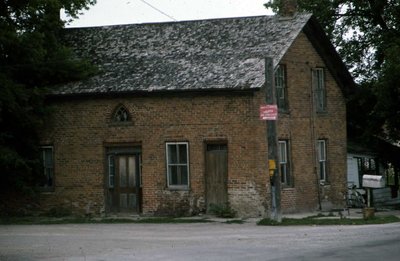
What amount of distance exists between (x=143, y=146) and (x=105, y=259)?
1344cm

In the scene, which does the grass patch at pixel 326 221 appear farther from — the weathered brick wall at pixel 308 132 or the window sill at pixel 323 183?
the window sill at pixel 323 183

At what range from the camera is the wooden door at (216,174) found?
28.5 meters

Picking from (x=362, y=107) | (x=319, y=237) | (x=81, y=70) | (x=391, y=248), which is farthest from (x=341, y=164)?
(x=391, y=248)

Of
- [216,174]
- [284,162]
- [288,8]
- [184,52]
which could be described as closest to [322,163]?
[284,162]

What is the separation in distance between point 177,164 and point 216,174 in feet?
4.69

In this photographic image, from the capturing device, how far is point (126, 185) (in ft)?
98.8

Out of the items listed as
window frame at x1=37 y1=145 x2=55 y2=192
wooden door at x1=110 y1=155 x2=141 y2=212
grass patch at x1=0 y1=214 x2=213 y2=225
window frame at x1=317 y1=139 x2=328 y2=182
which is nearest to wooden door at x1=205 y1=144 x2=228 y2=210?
grass patch at x1=0 y1=214 x2=213 y2=225

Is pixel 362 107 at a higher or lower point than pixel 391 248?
higher

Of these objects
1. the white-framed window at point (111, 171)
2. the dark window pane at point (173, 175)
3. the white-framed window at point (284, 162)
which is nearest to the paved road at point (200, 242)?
the dark window pane at point (173, 175)

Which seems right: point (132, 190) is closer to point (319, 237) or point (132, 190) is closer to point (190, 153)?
point (190, 153)

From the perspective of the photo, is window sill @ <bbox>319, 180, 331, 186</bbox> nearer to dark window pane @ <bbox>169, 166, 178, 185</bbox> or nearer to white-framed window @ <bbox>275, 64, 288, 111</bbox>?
white-framed window @ <bbox>275, 64, 288, 111</bbox>

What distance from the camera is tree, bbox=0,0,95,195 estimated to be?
28219 millimetres

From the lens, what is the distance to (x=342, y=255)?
15453 millimetres

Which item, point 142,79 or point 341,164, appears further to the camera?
point 341,164
